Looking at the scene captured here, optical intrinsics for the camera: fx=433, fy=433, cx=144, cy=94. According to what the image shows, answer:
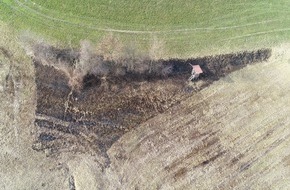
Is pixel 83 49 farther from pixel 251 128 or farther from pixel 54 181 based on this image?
pixel 251 128

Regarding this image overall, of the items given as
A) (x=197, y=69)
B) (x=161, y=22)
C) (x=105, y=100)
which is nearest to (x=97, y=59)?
(x=105, y=100)

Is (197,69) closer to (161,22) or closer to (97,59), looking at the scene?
(161,22)

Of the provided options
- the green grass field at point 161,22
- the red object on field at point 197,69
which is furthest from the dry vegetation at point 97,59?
the red object on field at point 197,69

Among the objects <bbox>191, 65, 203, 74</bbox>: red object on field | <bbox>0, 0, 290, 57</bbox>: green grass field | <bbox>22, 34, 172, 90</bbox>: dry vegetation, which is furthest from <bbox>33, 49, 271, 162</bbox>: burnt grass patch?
<bbox>0, 0, 290, 57</bbox>: green grass field

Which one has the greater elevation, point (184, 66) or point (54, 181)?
point (184, 66)

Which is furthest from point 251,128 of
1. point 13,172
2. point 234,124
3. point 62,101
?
point 13,172

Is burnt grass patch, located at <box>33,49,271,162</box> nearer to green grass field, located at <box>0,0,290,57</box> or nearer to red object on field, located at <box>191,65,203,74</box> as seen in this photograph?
red object on field, located at <box>191,65,203,74</box>
